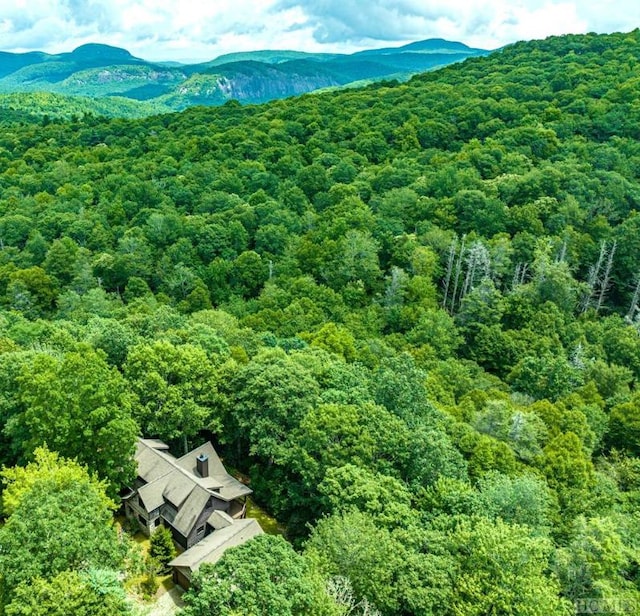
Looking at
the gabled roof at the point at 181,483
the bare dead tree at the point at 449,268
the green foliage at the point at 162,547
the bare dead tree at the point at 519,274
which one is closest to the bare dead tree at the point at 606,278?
the bare dead tree at the point at 519,274

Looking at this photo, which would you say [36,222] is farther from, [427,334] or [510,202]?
[510,202]

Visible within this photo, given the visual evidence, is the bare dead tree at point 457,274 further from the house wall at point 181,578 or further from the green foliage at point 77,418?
the house wall at point 181,578

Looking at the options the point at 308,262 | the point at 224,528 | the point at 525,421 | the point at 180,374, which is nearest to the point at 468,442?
the point at 525,421

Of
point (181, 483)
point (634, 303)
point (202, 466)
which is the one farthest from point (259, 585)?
point (634, 303)

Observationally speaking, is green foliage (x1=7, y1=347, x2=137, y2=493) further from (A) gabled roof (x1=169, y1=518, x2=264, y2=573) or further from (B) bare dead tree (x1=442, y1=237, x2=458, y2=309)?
(B) bare dead tree (x1=442, y1=237, x2=458, y2=309)

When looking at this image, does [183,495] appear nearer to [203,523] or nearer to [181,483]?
[181,483]

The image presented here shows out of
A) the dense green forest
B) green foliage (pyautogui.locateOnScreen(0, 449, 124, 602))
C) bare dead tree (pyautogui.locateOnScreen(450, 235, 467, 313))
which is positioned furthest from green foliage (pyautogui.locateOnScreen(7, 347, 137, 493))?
bare dead tree (pyautogui.locateOnScreen(450, 235, 467, 313))
